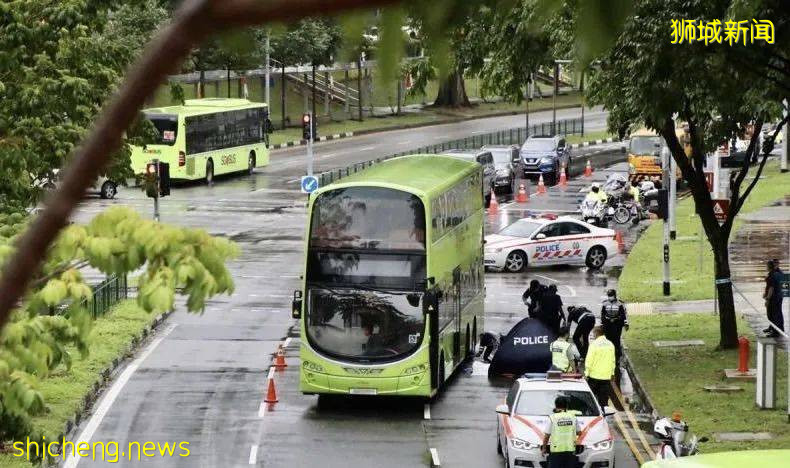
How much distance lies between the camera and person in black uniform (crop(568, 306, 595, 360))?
85.9 ft

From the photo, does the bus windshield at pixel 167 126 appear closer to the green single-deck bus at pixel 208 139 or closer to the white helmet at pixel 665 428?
the green single-deck bus at pixel 208 139

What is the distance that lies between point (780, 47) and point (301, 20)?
18.6 m

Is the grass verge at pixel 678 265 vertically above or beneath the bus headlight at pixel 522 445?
beneath

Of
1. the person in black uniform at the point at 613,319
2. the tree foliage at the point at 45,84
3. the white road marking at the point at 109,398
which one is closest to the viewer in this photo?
the tree foliage at the point at 45,84

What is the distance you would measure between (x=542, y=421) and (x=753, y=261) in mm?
20382

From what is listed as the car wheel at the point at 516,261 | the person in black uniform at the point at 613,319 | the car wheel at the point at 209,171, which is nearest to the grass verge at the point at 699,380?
the person in black uniform at the point at 613,319

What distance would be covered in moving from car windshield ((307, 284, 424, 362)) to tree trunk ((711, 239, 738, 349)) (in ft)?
19.5

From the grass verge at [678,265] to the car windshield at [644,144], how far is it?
4.88 m

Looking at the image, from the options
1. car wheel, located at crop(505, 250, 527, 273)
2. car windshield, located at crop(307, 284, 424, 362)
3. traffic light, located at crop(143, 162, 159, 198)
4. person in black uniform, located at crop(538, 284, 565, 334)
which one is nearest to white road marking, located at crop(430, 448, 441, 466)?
car windshield, located at crop(307, 284, 424, 362)

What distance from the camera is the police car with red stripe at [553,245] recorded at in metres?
37.3

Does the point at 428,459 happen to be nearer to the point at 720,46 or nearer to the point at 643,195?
the point at 720,46

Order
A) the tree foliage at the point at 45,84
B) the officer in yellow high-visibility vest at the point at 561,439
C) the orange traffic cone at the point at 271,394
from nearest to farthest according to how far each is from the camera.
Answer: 1. the officer in yellow high-visibility vest at the point at 561,439
2. the tree foliage at the point at 45,84
3. the orange traffic cone at the point at 271,394

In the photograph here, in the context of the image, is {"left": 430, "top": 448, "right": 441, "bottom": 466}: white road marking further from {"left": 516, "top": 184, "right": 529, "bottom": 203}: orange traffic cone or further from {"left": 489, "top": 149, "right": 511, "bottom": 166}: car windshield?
{"left": 489, "top": 149, "right": 511, "bottom": 166}: car windshield

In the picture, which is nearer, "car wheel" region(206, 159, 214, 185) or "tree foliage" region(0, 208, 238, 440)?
"tree foliage" region(0, 208, 238, 440)
